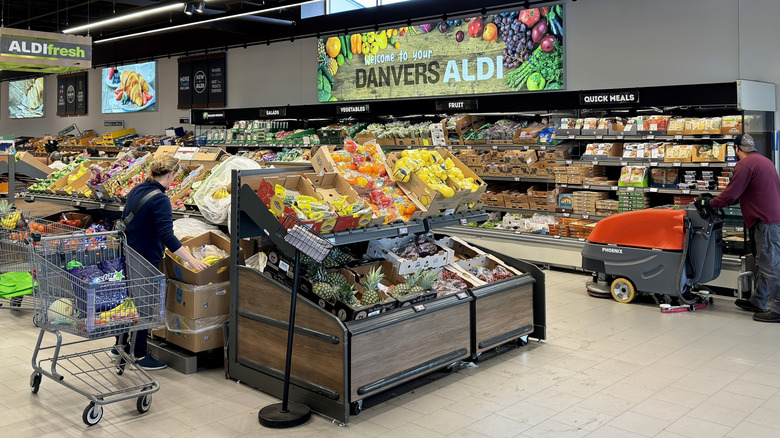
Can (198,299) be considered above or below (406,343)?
above

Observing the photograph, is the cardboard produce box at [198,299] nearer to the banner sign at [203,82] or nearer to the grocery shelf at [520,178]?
the grocery shelf at [520,178]

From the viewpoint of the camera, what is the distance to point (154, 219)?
4832 millimetres

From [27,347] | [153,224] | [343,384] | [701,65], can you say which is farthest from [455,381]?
[701,65]

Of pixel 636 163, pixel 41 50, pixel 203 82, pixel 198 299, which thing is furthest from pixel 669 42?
pixel 203 82

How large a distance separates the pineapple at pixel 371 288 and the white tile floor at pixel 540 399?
695 millimetres

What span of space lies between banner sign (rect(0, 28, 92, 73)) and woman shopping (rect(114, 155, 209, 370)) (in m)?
5.20

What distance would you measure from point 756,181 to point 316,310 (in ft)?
15.5

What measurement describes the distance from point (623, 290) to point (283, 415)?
450cm

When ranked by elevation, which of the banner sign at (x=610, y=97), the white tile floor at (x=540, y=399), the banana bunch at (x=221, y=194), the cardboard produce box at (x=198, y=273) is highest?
the banner sign at (x=610, y=97)

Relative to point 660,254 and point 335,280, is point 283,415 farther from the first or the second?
point 660,254

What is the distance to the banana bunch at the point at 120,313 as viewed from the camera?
4055 mm

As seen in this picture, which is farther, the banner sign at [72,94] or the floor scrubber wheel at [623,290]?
the banner sign at [72,94]

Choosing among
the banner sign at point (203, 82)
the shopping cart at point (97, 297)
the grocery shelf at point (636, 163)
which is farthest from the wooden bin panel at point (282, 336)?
the banner sign at point (203, 82)

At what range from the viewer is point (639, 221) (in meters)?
7.00
